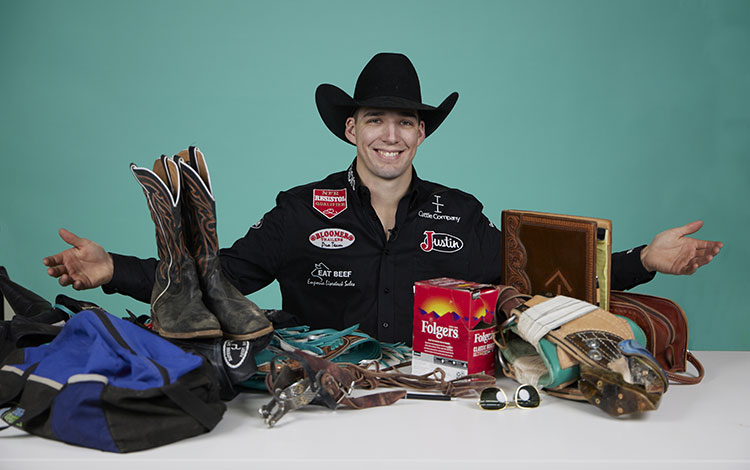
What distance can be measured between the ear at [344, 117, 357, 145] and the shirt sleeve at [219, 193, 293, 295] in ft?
1.36

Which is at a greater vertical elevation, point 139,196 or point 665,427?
point 139,196

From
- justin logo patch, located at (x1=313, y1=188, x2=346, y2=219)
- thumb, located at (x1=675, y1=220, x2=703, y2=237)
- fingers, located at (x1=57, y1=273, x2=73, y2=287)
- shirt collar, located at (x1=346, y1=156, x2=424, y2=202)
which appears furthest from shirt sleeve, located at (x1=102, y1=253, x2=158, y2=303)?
thumb, located at (x1=675, y1=220, x2=703, y2=237)

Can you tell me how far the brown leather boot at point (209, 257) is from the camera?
1491 millimetres

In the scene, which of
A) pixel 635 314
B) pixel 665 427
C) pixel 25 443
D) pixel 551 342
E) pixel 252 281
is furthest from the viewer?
pixel 252 281

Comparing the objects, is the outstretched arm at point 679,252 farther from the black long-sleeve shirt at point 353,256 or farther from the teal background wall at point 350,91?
the teal background wall at point 350,91

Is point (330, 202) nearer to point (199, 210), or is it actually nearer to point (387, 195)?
point (387, 195)

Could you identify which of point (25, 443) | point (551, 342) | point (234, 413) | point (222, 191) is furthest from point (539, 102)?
point (25, 443)

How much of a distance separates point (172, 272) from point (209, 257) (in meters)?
0.09

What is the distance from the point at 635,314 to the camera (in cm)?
174

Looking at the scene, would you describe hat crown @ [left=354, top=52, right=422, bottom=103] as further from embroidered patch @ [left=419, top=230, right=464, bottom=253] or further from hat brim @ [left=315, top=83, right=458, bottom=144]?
embroidered patch @ [left=419, top=230, right=464, bottom=253]

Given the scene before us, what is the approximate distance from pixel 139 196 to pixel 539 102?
254cm

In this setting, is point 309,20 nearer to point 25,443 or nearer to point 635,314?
point 635,314

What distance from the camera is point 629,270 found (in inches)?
81.8

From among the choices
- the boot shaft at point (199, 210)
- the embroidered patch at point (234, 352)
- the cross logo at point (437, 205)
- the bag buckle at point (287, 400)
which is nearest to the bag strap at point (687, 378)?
the bag buckle at point (287, 400)
